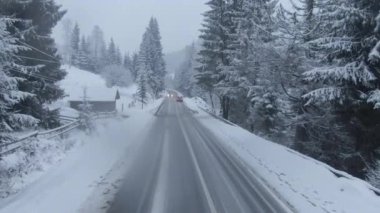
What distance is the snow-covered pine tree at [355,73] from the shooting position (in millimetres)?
14203

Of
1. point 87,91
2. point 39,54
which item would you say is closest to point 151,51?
point 87,91

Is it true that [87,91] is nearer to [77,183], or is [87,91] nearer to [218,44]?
[218,44]

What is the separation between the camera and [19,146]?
1350 centimetres

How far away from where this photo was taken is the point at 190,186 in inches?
477

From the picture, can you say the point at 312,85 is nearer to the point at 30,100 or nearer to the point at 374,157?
the point at 374,157

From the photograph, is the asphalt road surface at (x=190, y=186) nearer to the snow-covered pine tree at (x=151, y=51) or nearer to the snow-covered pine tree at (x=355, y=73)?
the snow-covered pine tree at (x=355, y=73)

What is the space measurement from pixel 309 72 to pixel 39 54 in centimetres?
1759

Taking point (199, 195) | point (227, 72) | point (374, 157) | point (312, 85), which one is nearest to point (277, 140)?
point (227, 72)

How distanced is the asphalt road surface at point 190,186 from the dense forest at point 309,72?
4.82 m

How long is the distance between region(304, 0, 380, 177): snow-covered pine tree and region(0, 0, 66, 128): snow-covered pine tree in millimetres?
16255

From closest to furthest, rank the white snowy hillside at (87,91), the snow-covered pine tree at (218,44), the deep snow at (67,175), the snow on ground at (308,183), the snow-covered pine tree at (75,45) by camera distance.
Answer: the deep snow at (67,175) → the snow on ground at (308,183) → the snow-covered pine tree at (218,44) → the white snowy hillside at (87,91) → the snow-covered pine tree at (75,45)

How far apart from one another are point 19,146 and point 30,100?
9209 mm

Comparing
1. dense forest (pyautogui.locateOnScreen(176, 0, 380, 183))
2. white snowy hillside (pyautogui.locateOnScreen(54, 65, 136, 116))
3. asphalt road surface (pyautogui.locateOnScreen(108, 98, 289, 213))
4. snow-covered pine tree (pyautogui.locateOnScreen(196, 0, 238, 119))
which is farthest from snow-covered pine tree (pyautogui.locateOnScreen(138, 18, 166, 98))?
asphalt road surface (pyautogui.locateOnScreen(108, 98, 289, 213))

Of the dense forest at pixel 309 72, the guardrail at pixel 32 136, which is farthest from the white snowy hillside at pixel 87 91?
the dense forest at pixel 309 72
